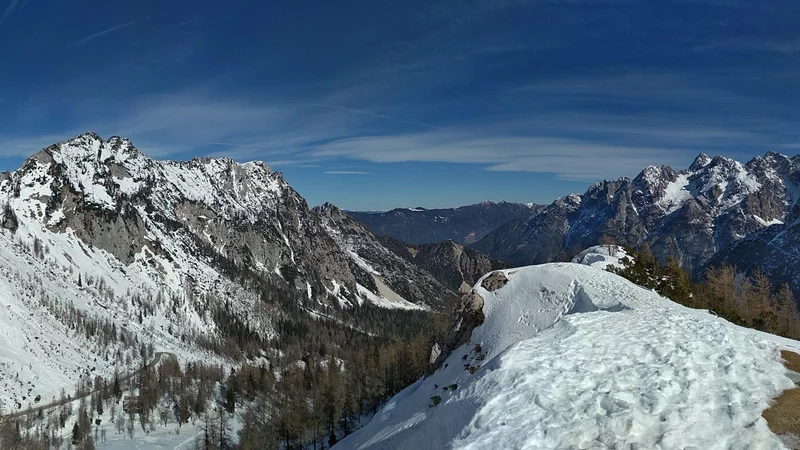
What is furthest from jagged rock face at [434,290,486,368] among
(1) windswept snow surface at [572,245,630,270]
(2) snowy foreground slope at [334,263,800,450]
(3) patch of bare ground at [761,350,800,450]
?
(1) windswept snow surface at [572,245,630,270]

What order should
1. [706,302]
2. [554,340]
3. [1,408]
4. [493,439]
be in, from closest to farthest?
[493,439], [554,340], [706,302], [1,408]

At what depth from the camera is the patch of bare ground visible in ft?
52.9

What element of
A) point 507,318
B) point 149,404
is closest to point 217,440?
point 149,404

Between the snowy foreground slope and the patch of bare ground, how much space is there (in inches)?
12.8

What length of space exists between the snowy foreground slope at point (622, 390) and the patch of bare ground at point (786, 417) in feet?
1.07

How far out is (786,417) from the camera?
17047 millimetres

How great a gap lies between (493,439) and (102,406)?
639 feet

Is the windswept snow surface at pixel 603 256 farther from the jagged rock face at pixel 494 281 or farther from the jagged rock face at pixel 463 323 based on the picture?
the jagged rock face at pixel 463 323

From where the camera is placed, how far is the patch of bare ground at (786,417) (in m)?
16.1

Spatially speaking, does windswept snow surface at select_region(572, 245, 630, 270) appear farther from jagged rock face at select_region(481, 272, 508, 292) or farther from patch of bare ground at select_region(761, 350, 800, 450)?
patch of bare ground at select_region(761, 350, 800, 450)

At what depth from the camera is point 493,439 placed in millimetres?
17531

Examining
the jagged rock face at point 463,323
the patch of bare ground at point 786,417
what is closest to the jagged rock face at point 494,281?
the jagged rock face at point 463,323

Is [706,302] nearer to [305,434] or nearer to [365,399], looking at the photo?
[365,399]

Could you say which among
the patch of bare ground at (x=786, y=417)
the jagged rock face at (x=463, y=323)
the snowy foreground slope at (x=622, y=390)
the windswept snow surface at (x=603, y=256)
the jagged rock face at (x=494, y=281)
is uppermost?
the windswept snow surface at (x=603, y=256)
